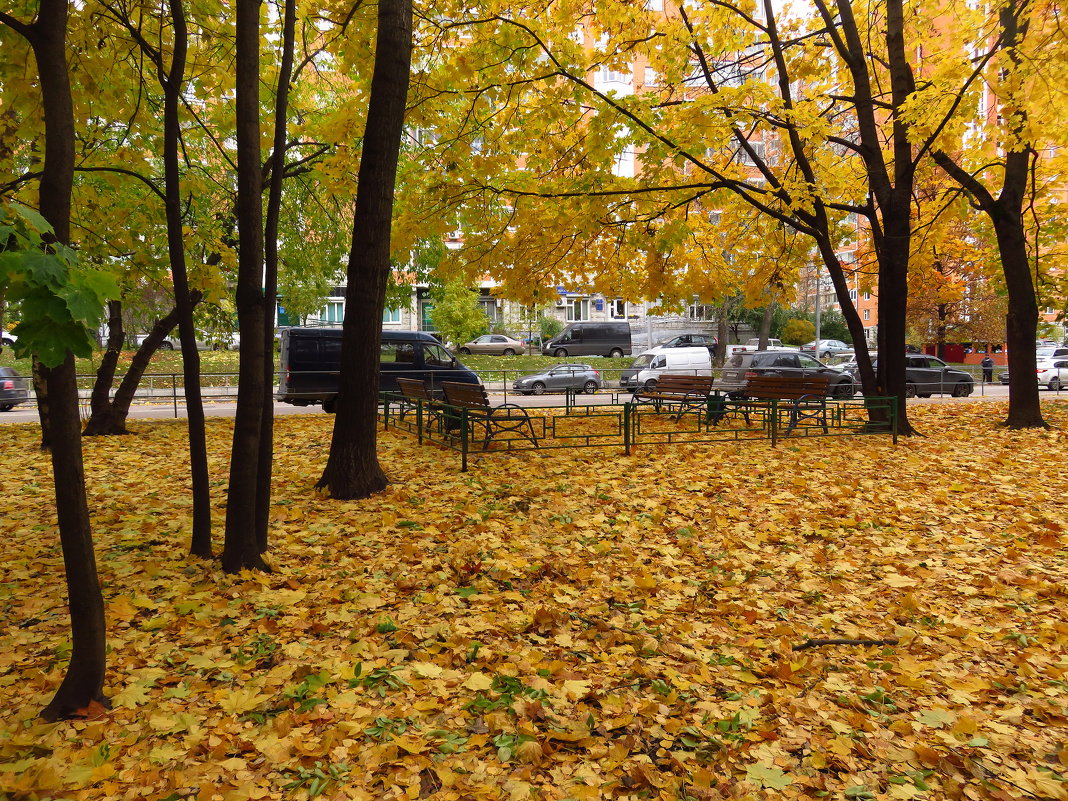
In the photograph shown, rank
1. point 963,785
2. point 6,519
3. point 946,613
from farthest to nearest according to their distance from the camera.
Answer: point 6,519, point 946,613, point 963,785

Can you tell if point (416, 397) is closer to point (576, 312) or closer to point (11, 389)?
point (11, 389)

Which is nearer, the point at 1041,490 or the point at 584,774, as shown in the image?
the point at 584,774

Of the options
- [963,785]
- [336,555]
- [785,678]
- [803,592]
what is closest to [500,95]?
[336,555]

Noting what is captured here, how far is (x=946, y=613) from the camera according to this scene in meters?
4.61

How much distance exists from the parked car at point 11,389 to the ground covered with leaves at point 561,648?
14967 millimetres

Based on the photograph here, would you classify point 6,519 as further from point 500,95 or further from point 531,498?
point 500,95

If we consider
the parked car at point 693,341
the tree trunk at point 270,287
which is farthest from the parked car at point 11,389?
the parked car at point 693,341

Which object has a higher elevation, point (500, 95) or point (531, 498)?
point (500, 95)

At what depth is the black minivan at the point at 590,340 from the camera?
41281 mm

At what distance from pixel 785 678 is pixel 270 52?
8474mm

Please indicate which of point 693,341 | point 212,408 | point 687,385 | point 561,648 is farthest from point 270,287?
point 693,341

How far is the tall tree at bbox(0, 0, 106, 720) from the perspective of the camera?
3.04m

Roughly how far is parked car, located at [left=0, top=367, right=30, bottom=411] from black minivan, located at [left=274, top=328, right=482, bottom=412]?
26.5 ft

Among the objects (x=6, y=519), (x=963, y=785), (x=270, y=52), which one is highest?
(x=270, y=52)
